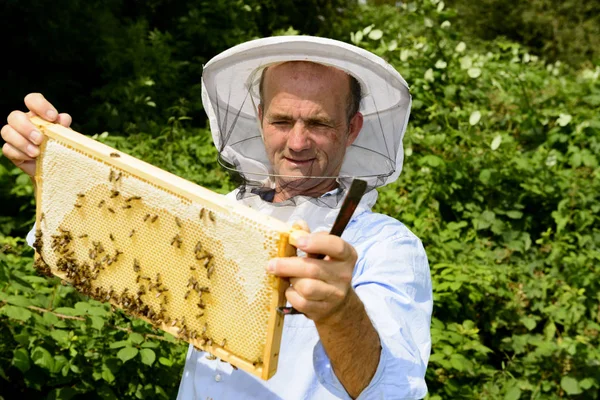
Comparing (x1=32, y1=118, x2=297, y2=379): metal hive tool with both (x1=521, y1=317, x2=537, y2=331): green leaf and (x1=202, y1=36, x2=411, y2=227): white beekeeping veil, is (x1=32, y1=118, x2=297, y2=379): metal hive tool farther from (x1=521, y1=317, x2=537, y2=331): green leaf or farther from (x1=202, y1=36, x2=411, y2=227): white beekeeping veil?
(x1=521, y1=317, x2=537, y2=331): green leaf

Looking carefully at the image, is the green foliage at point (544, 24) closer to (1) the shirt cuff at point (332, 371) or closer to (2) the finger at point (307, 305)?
(1) the shirt cuff at point (332, 371)

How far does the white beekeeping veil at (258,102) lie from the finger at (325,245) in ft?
1.79

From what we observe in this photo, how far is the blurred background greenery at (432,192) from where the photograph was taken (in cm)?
312

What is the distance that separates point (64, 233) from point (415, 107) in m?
5.14

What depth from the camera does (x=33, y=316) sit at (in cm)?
294

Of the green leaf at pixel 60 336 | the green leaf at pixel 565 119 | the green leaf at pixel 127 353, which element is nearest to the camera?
the green leaf at pixel 127 353

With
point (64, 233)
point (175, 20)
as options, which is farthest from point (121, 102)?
point (64, 233)

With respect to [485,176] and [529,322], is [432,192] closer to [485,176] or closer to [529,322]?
[485,176]

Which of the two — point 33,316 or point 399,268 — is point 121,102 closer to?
point 33,316

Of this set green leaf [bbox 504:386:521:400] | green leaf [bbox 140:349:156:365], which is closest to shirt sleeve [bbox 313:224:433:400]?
green leaf [bbox 140:349:156:365]

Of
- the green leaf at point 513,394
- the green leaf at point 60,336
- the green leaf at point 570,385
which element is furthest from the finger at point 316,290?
the green leaf at point 570,385

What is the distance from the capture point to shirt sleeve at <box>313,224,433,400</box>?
4.64ft

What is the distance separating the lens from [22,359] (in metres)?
2.83

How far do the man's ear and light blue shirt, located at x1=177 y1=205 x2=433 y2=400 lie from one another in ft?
1.13
